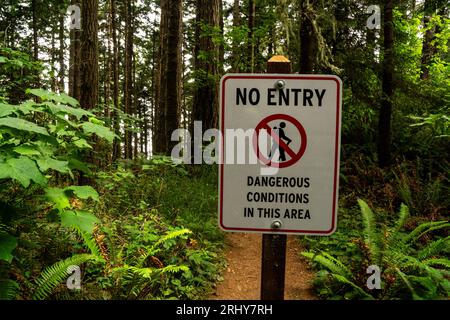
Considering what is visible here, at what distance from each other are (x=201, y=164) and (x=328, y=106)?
28.1ft

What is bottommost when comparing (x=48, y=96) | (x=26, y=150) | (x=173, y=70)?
(x=26, y=150)

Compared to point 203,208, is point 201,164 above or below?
above

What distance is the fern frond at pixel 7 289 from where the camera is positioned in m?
3.30

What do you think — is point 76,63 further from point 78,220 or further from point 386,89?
point 386,89

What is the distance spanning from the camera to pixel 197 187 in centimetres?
867

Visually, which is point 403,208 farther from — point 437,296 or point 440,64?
point 440,64

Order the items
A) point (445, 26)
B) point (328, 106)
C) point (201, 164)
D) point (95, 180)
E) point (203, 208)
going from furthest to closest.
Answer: point (445, 26), point (201, 164), point (203, 208), point (95, 180), point (328, 106)

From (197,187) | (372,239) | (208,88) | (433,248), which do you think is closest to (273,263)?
(372,239)

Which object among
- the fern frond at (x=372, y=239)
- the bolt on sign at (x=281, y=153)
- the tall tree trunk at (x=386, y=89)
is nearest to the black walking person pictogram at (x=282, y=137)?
the bolt on sign at (x=281, y=153)

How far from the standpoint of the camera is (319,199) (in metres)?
1.91

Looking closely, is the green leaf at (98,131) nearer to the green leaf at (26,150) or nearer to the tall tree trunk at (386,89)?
the green leaf at (26,150)

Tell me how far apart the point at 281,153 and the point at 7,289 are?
308 centimetres
